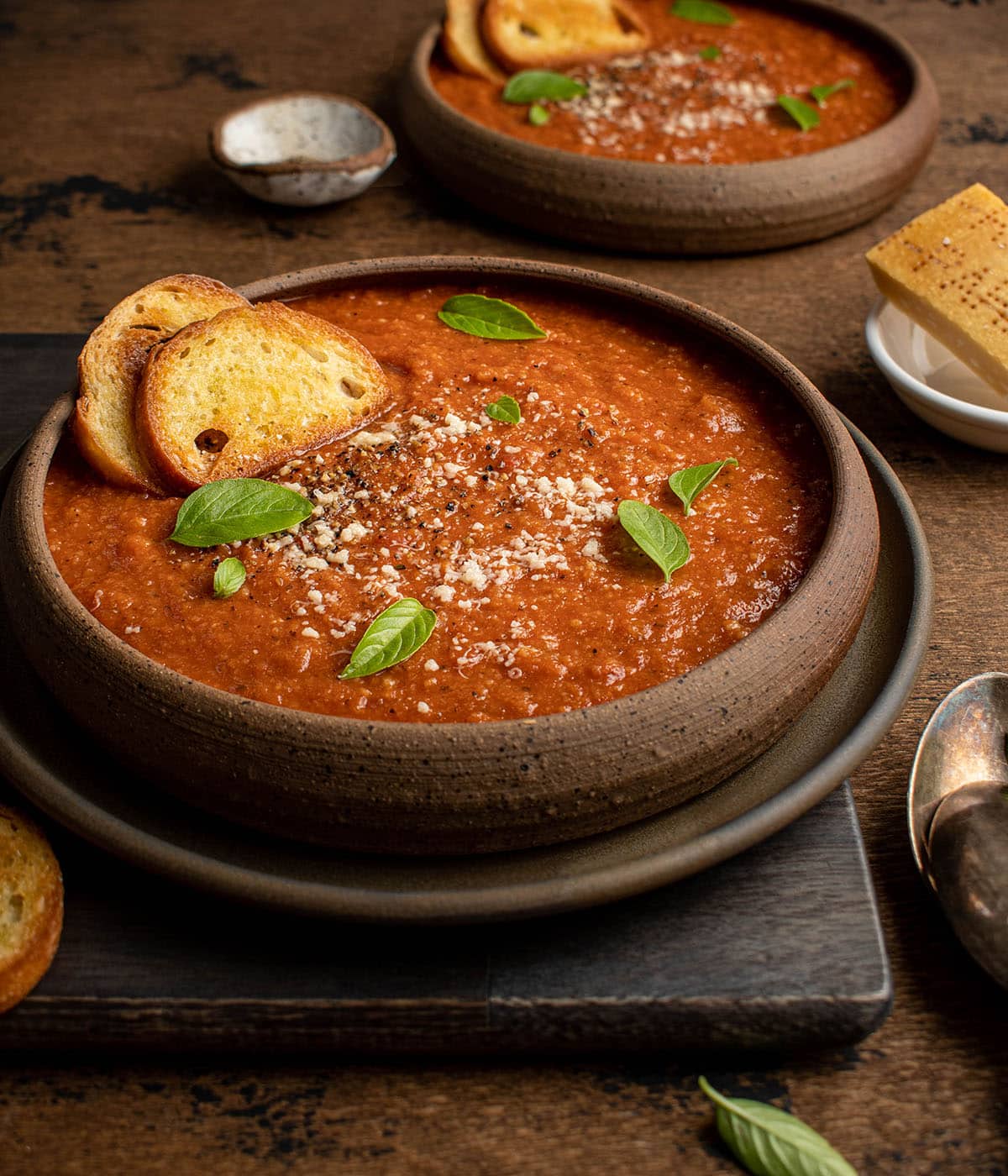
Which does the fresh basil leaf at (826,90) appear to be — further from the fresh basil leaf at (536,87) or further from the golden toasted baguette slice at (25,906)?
the golden toasted baguette slice at (25,906)

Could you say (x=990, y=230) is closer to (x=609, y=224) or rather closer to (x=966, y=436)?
(x=966, y=436)

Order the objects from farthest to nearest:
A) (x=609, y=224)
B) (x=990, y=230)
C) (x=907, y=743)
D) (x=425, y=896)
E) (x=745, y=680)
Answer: (x=609, y=224), (x=990, y=230), (x=907, y=743), (x=745, y=680), (x=425, y=896)

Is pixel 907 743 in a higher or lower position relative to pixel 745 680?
lower

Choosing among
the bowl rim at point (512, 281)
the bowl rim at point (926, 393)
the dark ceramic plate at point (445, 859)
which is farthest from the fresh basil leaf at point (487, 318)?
the dark ceramic plate at point (445, 859)

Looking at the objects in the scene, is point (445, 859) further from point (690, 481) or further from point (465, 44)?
point (465, 44)

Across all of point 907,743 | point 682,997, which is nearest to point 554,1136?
point 682,997

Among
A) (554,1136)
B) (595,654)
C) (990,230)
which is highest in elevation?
(990,230)
